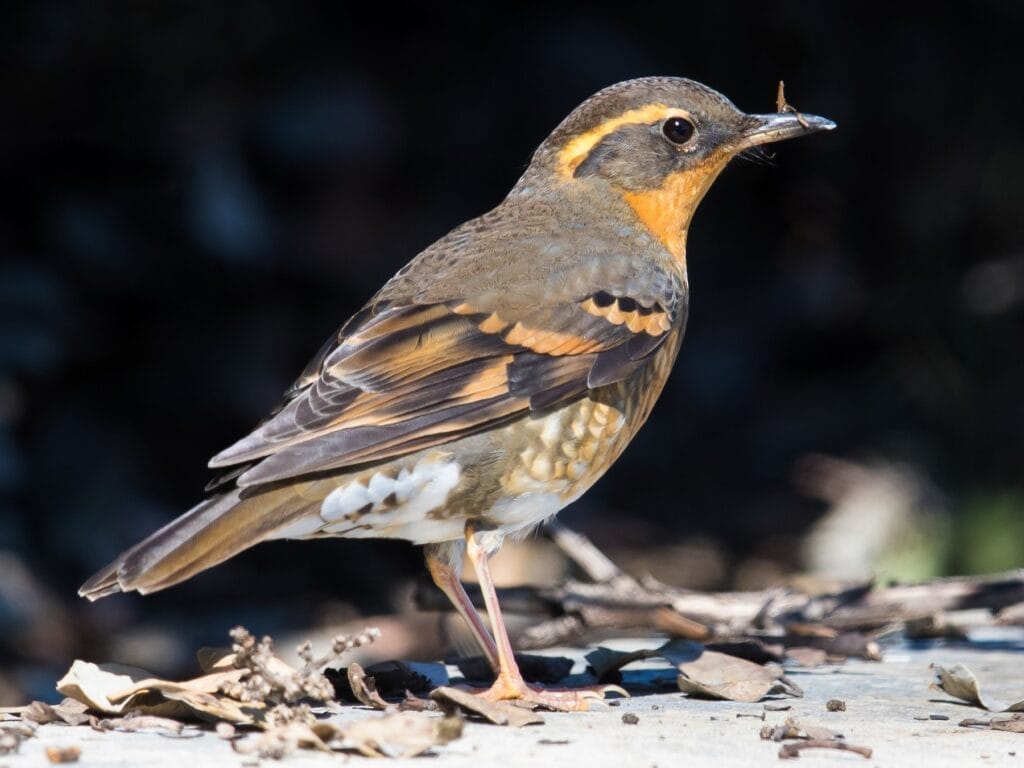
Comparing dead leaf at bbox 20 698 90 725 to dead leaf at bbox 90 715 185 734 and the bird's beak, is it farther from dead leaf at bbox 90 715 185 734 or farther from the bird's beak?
the bird's beak

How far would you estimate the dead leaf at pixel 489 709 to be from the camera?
4270 millimetres

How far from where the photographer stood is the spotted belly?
4.90 metres

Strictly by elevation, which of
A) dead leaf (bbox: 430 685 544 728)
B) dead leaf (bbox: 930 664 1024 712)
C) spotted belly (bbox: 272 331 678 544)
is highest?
spotted belly (bbox: 272 331 678 544)

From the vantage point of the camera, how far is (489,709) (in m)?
4.29

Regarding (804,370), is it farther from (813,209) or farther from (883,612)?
(883,612)

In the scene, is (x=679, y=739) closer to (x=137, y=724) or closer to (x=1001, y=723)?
(x=1001, y=723)

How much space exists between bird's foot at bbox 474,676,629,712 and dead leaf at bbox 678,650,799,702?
29cm

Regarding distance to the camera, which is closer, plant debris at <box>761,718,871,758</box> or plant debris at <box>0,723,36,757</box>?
plant debris at <box>0,723,36,757</box>

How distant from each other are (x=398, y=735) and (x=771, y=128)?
322 cm

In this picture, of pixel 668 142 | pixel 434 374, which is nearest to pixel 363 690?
pixel 434 374

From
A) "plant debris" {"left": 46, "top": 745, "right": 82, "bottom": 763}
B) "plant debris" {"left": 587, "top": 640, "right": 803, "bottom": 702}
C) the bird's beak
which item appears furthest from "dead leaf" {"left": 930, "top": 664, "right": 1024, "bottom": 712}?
"plant debris" {"left": 46, "top": 745, "right": 82, "bottom": 763}

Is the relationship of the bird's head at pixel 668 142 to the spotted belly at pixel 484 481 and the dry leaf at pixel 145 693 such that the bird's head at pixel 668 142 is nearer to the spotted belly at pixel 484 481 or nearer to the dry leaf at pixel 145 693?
the spotted belly at pixel 484 481

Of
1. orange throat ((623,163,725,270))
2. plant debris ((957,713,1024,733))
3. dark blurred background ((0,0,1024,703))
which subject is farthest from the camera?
dark blurred background ((0,0,1024,703))

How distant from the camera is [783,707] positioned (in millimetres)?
4832
